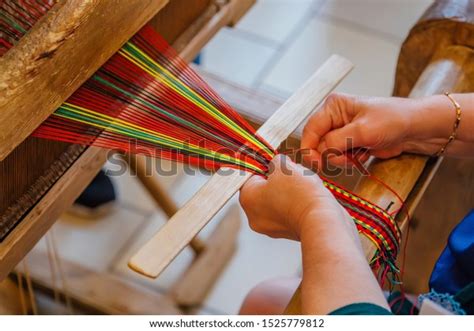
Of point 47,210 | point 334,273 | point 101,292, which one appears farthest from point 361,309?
point 101,292

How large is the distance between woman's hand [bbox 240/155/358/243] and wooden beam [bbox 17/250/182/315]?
2.87 ft

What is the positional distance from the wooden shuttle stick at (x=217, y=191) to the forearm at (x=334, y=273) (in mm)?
161

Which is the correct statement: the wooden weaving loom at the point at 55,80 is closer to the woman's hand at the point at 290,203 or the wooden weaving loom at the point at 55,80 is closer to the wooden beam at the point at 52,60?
the wooden beam at the point at 52,60

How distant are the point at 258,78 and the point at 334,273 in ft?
5.81

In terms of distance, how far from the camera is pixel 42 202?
962 mm

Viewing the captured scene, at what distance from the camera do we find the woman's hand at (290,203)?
2.57ft

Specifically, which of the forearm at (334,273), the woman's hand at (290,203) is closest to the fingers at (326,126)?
the woman's hand at (290,203)

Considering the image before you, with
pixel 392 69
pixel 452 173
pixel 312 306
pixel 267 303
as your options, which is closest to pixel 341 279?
pixel 312 306

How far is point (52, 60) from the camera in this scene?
815mm

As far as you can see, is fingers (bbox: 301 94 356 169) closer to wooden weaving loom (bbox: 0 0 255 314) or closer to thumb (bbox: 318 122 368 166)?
thumb (bbox: 318 122 368 166)

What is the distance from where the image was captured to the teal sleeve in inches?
27.5

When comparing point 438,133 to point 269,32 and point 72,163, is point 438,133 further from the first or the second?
point 269,32

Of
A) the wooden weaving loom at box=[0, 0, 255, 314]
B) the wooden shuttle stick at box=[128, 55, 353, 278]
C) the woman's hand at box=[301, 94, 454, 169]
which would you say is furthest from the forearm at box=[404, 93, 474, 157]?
the wooden weaving loom at box=[0, 0, 255, 314]

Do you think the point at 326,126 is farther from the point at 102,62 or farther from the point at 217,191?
the point at 102,62
